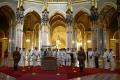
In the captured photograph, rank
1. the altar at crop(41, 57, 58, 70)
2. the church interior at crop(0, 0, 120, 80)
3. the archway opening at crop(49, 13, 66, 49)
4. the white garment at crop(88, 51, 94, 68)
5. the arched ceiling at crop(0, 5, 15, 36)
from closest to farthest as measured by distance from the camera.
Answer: the altar at crop(41, 57, 58, 70) → the white garment at crop(88, 51, 94, 68) → the church interior at crop(0, 0, 120, 80) → the arched ceiling at crop(0, 5, 15, 36) → the archway opening at crop(49, 13, 66, 49)

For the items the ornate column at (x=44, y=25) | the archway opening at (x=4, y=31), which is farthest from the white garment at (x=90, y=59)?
the archway opening at (x=4, y=31)

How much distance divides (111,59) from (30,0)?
46.3 feet

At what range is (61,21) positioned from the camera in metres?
34.2

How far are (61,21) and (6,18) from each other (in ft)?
28.4

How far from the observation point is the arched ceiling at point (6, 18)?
27.1 metres

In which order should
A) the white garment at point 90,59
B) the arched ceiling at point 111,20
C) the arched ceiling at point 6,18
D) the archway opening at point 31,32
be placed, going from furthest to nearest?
the archway opening at point 31,32 → the arched ceiling at point 111,20 → the arched ceiling at point 6,18 → the white garment at point 90,59

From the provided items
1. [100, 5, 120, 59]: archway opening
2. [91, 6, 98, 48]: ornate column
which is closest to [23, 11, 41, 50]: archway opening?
[91, 6, 98, 48]: ornate column

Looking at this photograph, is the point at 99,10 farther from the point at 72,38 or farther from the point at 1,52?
the point at 1,52

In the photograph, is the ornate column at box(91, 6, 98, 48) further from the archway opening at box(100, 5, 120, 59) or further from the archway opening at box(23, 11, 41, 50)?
the archway opening at box(23, 11, 41, 50)

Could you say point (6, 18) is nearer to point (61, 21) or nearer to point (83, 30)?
point (61, 21)

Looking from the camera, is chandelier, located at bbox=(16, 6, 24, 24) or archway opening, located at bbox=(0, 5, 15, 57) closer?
chandelier, located at bbox=(16, 6, 24, 24)

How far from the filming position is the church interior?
2586 cm

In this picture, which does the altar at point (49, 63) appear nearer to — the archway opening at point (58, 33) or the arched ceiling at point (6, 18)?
the arched ceiling at point (6, 18)

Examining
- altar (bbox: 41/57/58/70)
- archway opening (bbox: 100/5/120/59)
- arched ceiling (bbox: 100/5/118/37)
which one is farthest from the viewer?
archway opening (bbox: 100/5/120/59)
